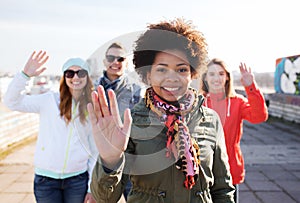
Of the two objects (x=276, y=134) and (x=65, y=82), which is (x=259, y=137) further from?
(x=65, y=82)

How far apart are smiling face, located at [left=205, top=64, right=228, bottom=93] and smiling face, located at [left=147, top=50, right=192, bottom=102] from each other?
1.26m

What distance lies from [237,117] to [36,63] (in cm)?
170

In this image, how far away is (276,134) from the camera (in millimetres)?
9469

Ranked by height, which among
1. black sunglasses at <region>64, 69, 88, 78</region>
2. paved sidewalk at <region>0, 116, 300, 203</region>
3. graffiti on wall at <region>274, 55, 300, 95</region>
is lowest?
paved sidewalk at <region>0, 116, 300, 203</region>

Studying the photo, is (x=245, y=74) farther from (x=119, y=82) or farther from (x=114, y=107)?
(x=114, y=107)

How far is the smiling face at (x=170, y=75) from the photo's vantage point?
157 cm

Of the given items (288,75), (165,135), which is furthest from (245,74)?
(288,75)

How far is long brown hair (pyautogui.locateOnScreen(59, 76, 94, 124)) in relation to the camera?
8.16 feet

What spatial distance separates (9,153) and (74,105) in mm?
5003

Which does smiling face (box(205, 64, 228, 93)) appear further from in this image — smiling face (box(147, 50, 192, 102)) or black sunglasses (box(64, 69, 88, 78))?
smiling face (box(147, 50, 192, 102))

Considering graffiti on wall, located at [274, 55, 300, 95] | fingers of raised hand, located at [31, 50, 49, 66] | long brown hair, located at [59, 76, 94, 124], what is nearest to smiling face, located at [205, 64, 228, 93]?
long brown hair, located at [59, 76, 94, 124]

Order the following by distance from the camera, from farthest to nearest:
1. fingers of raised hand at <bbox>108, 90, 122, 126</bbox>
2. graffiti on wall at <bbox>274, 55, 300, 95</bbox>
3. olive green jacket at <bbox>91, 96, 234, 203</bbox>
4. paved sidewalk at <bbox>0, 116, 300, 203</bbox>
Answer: graffiti on wall at <bbox>274, 55, 300, 95</bbox>
paved sidewalk at <bbox>0, 116, 300, 203</bbox>
olive green jacket at <bbox>91, 96, 234, 203</bbox>
fingers of raised hand at <bbox>108, 90, 122, 126</bbox>

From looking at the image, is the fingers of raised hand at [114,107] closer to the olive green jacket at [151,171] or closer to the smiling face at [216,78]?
the olive green jacket at [151,171]

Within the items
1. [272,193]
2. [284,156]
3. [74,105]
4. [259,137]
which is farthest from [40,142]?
[259,137]
